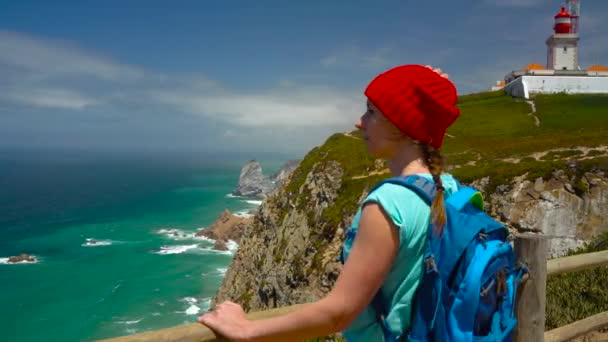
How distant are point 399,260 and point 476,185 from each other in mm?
22006

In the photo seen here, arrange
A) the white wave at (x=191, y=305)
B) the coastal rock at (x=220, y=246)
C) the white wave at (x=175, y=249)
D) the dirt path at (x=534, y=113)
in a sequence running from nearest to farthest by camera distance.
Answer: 1. the dirt path at (x=534, y=113)
2. the white wave at (x=191, y=305)
3. the coastal rock at (x=220, y=246)
4. the white wave at (x=175, y=249)

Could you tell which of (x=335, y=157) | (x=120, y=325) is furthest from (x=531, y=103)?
(x=120, y=325)

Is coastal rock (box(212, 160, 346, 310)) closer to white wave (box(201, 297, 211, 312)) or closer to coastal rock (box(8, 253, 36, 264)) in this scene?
white wave (box(201, 297, 211, 312))

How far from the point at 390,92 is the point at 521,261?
200cm

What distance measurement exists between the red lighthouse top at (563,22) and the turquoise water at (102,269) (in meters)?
52.8

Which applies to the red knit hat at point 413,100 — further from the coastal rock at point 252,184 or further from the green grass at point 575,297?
the coastal rock at point 252,184

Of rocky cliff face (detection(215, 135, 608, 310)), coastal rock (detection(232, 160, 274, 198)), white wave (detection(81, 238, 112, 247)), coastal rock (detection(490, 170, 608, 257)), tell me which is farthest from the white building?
coastal rock (detection(232, 160, 274, 198))

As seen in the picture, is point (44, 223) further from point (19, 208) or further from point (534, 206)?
point (534, 206)

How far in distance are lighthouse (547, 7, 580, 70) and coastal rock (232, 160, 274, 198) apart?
388 feet

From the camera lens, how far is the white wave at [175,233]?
90181 mm

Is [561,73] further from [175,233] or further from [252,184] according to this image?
[252,184]

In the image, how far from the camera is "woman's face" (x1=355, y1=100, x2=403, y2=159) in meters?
2.22

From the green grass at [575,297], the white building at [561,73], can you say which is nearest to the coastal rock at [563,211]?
the green grass at [575,297]

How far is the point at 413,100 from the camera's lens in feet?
7.02
